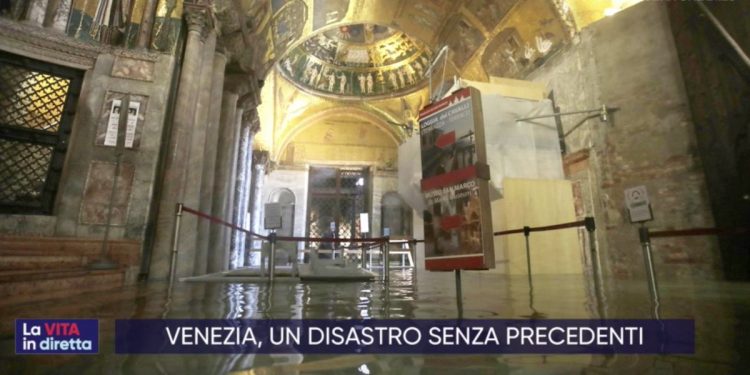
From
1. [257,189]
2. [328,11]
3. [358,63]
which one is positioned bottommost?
[257,189]

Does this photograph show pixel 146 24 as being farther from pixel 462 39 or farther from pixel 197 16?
pixel 462 39

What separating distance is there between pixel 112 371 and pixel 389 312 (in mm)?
1437

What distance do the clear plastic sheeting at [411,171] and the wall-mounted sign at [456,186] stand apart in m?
7.16

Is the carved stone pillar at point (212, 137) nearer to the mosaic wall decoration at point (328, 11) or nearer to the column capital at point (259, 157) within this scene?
the mosaic wall decoration at point (328, 11)

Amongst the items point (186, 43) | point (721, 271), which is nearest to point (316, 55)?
point (186, 43)

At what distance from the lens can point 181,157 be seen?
6211 mm

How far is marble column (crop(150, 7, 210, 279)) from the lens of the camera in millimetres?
5727

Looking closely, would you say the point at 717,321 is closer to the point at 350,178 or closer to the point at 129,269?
Answer: the point at 129,269

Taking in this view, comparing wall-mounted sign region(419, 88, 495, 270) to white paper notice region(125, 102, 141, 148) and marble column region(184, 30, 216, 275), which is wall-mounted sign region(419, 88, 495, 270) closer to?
marble column region(184, 30, 216, 275)

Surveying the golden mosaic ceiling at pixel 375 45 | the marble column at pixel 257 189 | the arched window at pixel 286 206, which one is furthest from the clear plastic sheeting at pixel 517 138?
the arched window at pixel 286 206

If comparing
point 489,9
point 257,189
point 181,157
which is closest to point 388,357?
point 181,157

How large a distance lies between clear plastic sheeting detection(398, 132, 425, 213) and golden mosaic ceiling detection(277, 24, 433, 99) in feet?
28.3

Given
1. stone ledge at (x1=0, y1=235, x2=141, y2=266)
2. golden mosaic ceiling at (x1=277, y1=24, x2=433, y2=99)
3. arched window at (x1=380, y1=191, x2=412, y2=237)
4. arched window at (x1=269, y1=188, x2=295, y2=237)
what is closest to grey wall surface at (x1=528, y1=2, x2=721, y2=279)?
stone ledge at (x1=0, y1=235, x2=141, y2=266)

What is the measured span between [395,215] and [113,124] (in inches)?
643
